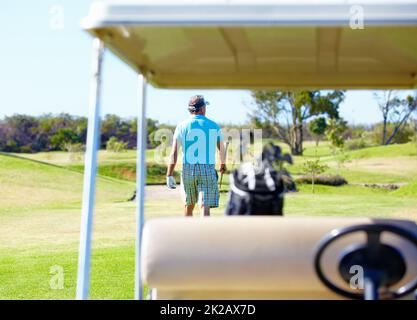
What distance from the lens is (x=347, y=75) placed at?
4340 millimetres

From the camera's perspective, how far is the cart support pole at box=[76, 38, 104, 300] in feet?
10.1

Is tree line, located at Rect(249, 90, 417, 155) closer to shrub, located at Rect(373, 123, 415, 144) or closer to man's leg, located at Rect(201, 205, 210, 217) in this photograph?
shrub, located at Rect(373, 123, 415, 144)

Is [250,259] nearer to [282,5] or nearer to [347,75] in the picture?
[282,5]

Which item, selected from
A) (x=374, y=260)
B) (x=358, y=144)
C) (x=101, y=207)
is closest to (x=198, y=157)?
(x=374, y=260)

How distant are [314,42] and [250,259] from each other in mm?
1375

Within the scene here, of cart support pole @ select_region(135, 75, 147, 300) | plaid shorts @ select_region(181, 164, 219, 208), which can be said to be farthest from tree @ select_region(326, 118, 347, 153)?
cart support pole @ select_region(135, 75, 147, 300)

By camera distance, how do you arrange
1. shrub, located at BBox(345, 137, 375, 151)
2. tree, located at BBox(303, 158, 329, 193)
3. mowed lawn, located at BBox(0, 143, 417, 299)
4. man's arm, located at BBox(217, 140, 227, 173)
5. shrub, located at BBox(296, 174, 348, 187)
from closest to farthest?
man's arm, located at BBox(217, 140, 227, 173) → mowed lawn, located at BBox(0, 143, 417, 299) → tree, located at BBox(303, 158, 329, 193) → shrub, located at BBox(296, 174, 348, 187) → shrub, located at BBox(345, 137, 375, 151)

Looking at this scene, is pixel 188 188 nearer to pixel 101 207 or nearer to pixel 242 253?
pixel 242 253

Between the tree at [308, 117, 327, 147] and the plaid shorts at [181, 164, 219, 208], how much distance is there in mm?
9288

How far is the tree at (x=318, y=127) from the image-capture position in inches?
634

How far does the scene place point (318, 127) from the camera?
639 inches

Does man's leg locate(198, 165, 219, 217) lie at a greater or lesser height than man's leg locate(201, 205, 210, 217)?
greater

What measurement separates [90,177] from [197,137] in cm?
407

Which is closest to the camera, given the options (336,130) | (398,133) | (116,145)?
(336,130)
